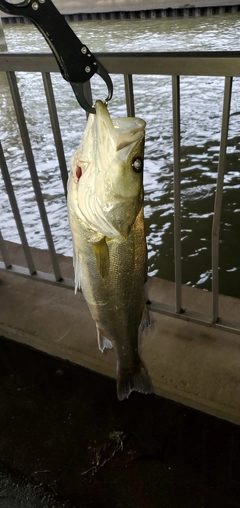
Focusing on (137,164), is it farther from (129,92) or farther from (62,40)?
(129,92)

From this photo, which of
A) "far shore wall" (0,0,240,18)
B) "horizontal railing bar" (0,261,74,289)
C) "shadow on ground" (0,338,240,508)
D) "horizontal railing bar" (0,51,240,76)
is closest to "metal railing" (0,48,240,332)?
"horizontal railing bar" (0,51,240,76)

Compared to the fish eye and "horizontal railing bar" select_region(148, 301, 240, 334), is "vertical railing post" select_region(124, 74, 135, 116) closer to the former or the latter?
the fish eye

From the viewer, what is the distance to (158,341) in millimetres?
2619

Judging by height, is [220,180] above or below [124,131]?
below

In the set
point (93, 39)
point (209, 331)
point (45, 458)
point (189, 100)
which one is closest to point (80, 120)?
point (189, 100)

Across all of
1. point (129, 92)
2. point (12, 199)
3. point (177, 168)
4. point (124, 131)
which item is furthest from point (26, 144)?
point (124, 131)

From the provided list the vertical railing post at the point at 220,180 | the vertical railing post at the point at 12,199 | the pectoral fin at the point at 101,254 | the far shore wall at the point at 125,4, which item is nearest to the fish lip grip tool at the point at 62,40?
the pectoral fin at the point at 101,254

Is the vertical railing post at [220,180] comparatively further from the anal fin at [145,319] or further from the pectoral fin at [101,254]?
the pectoral fin at [101,254]

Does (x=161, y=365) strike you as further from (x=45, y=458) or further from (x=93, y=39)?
(x=93, y=39)

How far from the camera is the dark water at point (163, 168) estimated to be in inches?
175

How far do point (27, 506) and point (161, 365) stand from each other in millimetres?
953

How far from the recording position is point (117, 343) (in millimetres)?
1819

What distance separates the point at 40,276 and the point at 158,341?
3.02 ft

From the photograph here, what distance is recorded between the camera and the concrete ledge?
2352 mm
